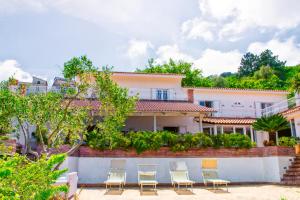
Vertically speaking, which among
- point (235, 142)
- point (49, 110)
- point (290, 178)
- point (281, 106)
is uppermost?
point (281, 106)

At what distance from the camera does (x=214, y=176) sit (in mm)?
16609

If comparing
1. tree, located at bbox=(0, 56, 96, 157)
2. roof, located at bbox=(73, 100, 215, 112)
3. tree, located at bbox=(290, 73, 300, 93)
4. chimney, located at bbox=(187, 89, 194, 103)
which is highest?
tree, located at bbox=(290, 73, 300, 93)

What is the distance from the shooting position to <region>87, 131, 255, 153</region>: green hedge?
696 inches

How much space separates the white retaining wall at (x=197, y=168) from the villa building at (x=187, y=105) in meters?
4.49

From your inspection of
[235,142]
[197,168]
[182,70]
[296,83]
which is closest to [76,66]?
[197,168]

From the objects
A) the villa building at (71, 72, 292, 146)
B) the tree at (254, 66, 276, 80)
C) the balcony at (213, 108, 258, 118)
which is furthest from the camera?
the tree at (254, 66, 276, 80)

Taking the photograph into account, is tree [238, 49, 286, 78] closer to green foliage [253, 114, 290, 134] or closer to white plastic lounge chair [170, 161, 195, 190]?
green foliage [253, 114, 290, 134]

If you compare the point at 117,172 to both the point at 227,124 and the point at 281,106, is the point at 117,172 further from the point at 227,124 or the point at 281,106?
the point at 281,106

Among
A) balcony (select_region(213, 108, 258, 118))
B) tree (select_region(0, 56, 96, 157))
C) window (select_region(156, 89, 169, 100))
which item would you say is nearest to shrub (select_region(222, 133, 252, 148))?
window (select_region(156, 89, 169, 100))

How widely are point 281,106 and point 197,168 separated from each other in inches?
595

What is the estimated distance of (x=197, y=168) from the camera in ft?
59.6

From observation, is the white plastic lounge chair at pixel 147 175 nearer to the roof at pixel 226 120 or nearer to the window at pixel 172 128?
the window at pixel 172 128

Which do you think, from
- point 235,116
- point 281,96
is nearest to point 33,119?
point 235,116

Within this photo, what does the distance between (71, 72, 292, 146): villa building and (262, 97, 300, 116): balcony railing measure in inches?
19.3
